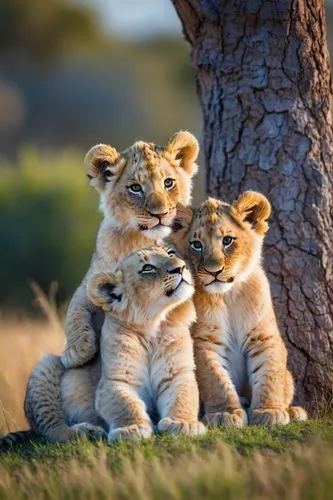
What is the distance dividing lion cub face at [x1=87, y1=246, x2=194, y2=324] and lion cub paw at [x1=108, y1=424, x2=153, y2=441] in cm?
66

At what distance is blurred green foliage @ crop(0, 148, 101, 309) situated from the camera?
1756 cm

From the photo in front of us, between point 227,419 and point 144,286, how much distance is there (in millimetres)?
925

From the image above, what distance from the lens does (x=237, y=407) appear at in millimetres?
6406

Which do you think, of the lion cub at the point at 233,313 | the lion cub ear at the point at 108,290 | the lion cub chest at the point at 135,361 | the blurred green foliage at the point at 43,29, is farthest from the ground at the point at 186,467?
the blurred green foliage at the point at 43,29

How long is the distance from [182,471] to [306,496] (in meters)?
0.62

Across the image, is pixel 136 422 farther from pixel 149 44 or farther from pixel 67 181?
pixel 149 44

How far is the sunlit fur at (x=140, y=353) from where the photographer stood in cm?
618

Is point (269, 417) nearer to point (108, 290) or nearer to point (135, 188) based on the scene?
point (108, 290)

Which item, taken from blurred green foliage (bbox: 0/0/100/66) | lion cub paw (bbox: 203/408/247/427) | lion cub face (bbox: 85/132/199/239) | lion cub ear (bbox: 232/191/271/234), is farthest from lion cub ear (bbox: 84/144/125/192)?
blurred green foliage (bbox: 0/0/100/66)

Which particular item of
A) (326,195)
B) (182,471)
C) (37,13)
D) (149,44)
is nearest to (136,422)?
(182,471)

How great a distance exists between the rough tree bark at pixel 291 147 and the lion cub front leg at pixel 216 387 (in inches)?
39.0

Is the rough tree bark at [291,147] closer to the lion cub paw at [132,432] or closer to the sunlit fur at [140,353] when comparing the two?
the sunlit fur at [140,353]

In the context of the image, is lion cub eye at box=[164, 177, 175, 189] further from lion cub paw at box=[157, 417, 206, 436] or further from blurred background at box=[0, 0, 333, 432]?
blurred background at box=[0, 0, 333, 432]

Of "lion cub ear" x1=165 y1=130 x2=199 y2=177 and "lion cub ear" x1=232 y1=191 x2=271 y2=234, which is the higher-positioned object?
"lion cub ear" x1=165 y1=130 x2=199 y2=177
